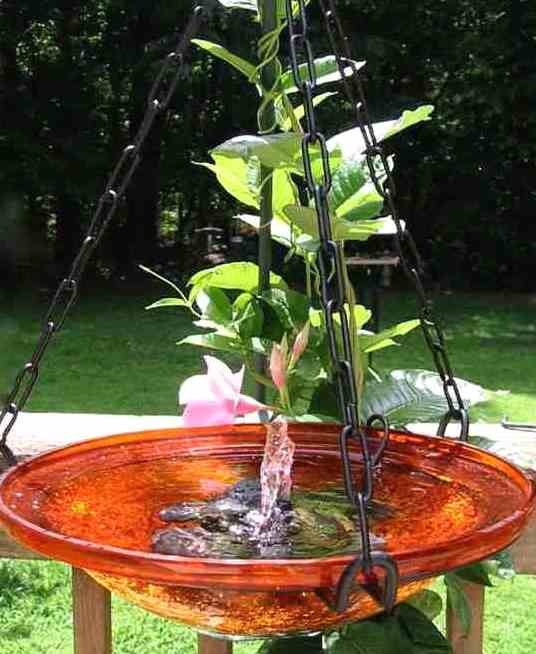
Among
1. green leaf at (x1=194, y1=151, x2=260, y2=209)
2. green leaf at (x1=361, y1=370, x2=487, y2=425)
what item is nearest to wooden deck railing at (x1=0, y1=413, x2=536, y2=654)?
green leaf at (x1=361, y1=370, x2=487, y2=425)

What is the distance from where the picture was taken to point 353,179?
0.84 m

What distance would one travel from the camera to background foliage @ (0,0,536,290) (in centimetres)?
890

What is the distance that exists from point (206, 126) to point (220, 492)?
878 cm

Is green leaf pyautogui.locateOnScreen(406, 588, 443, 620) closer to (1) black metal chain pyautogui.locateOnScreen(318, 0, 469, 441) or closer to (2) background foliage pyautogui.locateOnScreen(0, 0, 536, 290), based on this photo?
(1) black metal chain pyautogui.locateOnScreen(318, 0, 469, 441)

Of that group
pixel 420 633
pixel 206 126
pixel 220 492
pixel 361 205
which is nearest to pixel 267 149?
pixel 361 205

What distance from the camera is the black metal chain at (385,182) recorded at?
744mm

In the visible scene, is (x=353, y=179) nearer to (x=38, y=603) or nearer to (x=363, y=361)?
(x=363, y=361)

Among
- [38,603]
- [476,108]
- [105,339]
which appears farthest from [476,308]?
[38,603]

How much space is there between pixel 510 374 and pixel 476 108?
4130 millimetres

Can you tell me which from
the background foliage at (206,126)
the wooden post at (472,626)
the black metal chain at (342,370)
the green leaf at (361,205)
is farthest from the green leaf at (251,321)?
the background foliage at (206,126)

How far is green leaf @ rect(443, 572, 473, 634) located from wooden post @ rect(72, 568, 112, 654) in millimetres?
324

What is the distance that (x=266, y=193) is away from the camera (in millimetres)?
872

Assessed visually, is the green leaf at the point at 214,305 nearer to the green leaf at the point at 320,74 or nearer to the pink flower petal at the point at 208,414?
the pink flower petal at the point at 208,414

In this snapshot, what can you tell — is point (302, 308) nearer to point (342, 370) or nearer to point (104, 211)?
point (104, 211)
